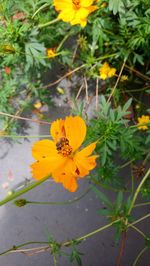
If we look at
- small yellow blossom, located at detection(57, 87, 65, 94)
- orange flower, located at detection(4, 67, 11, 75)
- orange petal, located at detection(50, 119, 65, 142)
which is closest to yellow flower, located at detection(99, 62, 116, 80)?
small yellow blossom, located at detection(57, 87, 65, 94)

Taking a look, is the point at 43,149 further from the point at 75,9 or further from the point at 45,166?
the point at 75,9

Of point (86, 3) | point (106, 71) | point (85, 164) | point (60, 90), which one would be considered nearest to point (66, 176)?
point (85, 164)

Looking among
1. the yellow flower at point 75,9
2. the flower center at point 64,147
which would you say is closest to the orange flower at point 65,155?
the flower center at point 64,147

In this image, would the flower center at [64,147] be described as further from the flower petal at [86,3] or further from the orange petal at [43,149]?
the flower petal at [86,3]

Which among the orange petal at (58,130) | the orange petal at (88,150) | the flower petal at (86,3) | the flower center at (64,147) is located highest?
the flower petal at (86,3)

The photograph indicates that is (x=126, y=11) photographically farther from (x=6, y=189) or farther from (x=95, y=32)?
(x=6, y=189)

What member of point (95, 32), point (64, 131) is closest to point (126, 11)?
point (95, 32)
